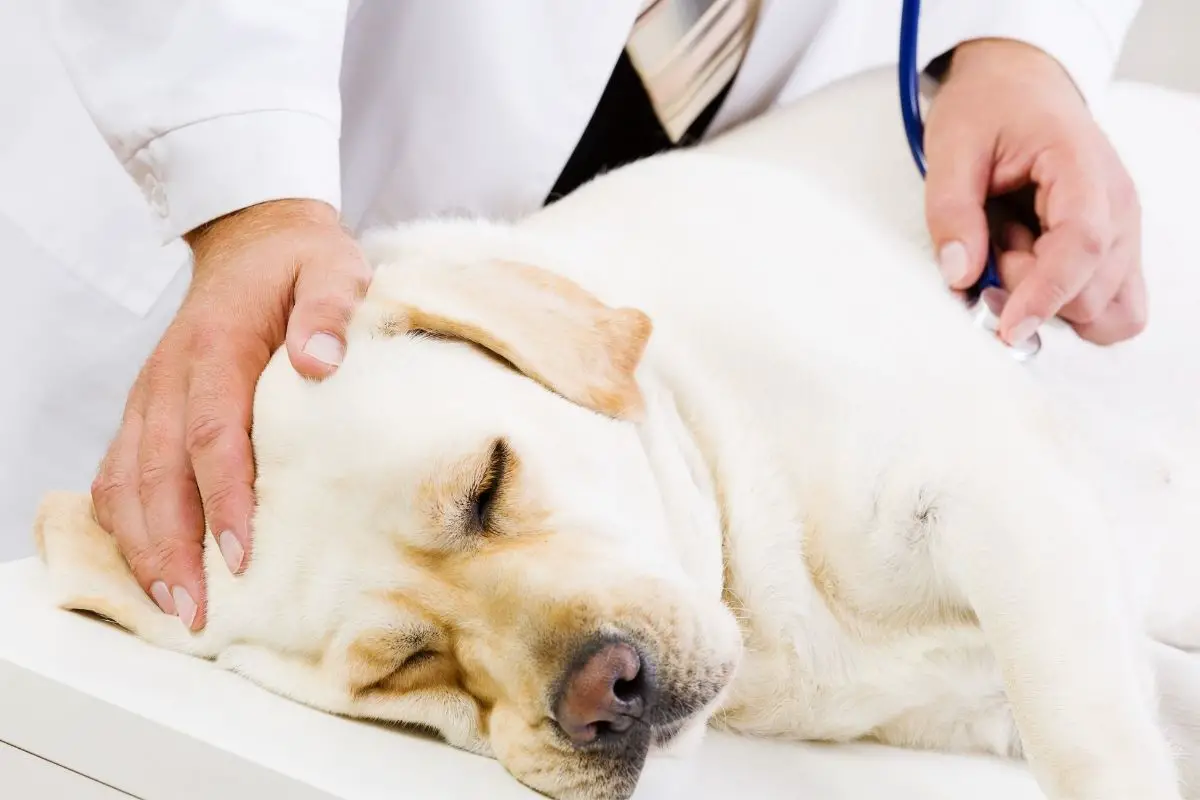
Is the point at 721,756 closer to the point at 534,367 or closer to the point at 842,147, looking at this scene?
the point at 534,367

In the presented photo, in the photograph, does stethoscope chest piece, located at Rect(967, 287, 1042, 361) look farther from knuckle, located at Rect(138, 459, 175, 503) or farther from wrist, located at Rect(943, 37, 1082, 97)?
knuckle, located at Rect(138, 459, 175, 503)

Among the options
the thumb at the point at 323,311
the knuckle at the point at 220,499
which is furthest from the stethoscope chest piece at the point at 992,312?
the knuckle at the point at 220,499

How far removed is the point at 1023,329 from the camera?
4.64ft

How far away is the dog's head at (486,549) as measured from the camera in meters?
1.05

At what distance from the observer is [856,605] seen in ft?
4.01

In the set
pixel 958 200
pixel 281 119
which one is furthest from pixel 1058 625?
pixel 281 119

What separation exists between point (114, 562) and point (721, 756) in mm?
692

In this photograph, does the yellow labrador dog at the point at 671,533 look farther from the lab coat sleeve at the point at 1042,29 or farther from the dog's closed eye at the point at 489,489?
the lab coat sleeve at the point at 1042,29

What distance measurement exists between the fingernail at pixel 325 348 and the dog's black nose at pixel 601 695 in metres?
0.41

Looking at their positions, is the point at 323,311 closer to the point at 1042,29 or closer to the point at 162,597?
the point at 162,597

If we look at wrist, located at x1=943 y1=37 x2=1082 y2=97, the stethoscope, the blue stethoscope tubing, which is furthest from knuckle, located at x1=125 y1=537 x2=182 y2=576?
wrist, located at x1=943 y1=37 x2=1082 y2=97

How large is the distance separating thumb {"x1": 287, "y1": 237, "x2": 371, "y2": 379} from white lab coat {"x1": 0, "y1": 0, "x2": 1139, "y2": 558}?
0.20m

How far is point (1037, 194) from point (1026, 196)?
0.08 m

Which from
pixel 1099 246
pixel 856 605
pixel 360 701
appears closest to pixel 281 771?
pixel 360 701
